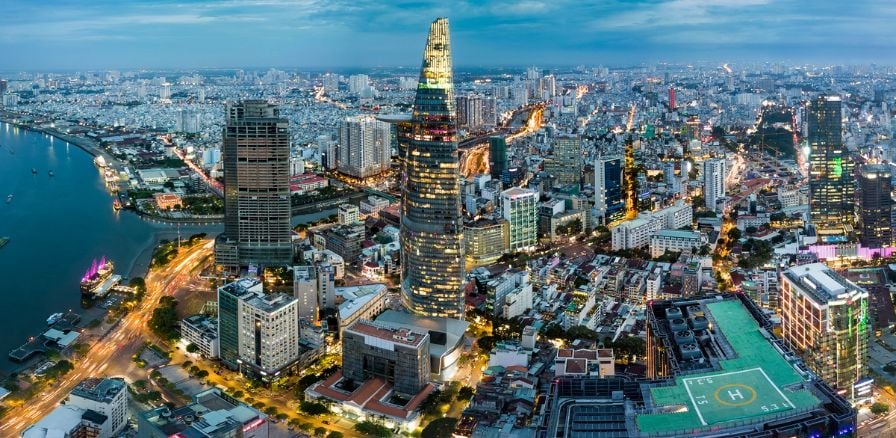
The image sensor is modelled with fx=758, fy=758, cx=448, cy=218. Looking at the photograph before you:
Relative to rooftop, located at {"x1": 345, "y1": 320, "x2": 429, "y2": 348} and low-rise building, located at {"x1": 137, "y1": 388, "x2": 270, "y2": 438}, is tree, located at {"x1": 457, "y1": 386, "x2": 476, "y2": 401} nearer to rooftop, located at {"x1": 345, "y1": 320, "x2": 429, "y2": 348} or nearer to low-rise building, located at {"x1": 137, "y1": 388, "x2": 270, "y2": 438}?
rooftop, located at {"x1": 345, "y1": 320, "x2": 429, "y2": 348}

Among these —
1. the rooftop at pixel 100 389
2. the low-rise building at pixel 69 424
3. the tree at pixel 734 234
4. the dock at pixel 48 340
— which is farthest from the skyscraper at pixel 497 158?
the low-rise building at pixel 69 424

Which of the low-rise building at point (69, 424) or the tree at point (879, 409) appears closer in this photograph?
the low-rise building at point (69, 424)

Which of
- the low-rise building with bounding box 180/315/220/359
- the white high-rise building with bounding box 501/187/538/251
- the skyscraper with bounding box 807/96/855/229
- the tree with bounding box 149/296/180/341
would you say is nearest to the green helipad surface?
the low-rise building with bounding box 180/315/220/359

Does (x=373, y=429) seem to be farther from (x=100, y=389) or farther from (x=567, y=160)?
(x=567, y=160)

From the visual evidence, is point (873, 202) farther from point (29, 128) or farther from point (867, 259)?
point (29, 128)

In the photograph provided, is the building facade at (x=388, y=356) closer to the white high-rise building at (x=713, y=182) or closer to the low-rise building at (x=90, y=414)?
the low-rise building at (x=90, y=414)

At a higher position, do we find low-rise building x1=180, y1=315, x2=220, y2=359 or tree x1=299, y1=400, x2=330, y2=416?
low-rise building x1=180, y1=315, x2=220, y2=359
